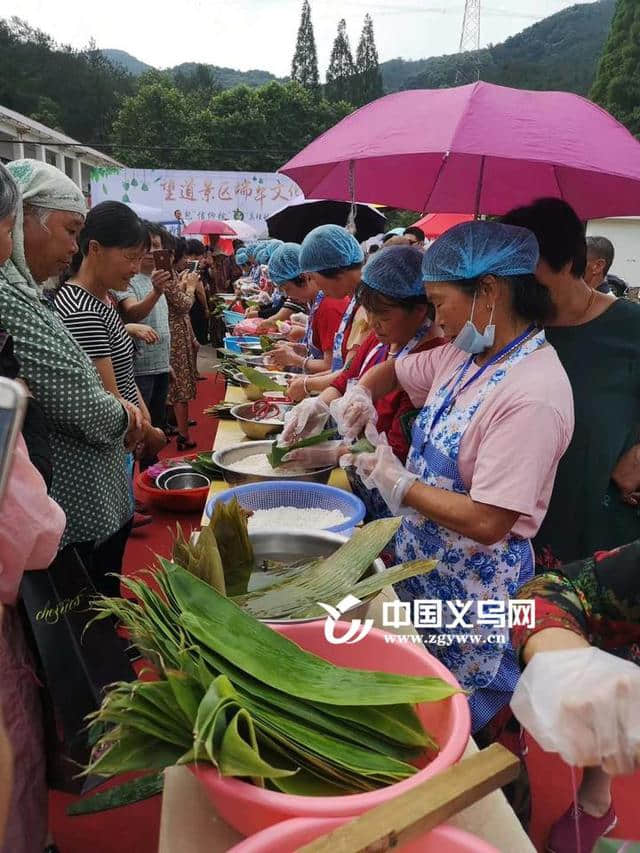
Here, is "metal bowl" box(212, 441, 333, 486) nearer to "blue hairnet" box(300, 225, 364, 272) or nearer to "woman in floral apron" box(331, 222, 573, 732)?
"woman in floral apron" box(331, 222, 573, 732)

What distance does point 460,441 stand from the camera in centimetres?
177

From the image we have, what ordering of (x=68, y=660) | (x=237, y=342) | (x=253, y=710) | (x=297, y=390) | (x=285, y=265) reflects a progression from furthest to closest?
(x=237, y=342), (x=285, y=265), (x=297, y=390), (x=68, y=660), (x=253, y=710)

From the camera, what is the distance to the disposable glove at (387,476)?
1.77m

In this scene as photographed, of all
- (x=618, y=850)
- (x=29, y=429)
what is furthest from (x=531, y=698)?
(x=29, y=429)

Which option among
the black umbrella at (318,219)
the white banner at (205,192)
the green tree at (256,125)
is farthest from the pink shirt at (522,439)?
the green tree at (256,125)

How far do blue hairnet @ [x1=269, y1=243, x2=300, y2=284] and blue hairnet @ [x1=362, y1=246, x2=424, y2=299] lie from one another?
9.23ft

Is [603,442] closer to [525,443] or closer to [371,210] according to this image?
[525,443]

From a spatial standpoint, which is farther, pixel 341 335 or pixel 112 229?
pixel 341 335

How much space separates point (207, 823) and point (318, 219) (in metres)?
6.80

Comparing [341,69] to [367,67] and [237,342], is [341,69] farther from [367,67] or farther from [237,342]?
A: [237,342]

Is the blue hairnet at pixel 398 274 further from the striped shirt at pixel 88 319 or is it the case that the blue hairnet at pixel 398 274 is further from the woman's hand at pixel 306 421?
the striped shirt at pixel 88 319

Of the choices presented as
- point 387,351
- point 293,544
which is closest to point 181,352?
point 387,351

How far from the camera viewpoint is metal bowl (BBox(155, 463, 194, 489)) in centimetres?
415

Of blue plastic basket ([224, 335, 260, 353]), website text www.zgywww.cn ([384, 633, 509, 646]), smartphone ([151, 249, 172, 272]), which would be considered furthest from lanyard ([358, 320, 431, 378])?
blue plastic basket ([224, 335, 260, 353])
